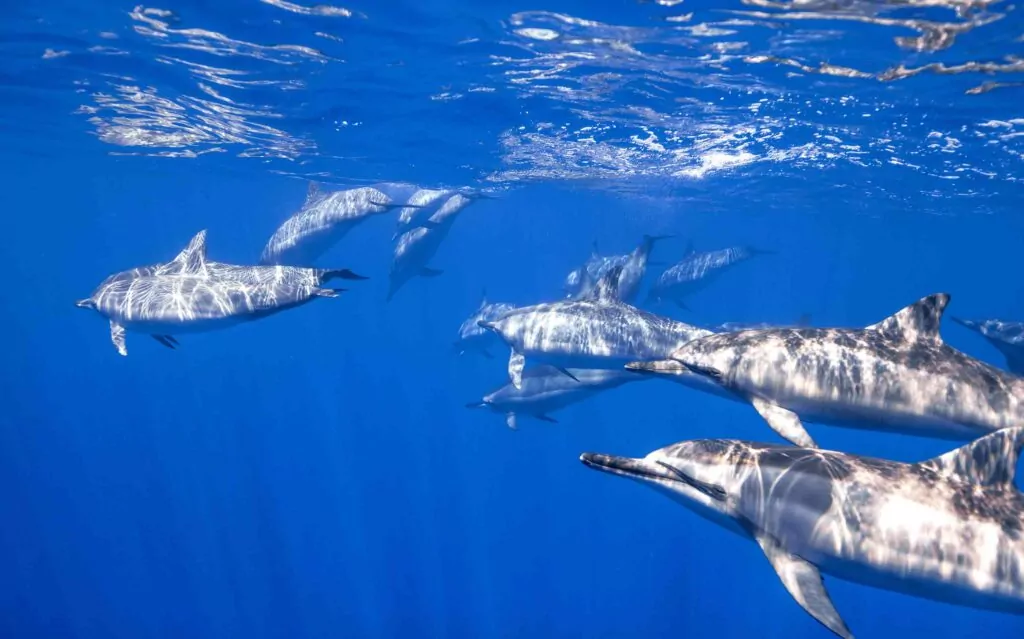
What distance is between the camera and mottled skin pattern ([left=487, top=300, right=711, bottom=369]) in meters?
11.4

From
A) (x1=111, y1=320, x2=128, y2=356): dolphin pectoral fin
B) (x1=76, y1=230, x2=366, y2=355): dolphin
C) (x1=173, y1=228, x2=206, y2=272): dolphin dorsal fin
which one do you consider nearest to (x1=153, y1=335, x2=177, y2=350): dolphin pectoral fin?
(x1=76, y1=230, x2=366, y2=355): dolphin

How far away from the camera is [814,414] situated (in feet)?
25.7

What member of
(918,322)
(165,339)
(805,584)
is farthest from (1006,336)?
(165,339)

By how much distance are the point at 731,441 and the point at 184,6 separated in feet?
44.0

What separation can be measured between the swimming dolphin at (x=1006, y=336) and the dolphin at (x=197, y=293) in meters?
12.2

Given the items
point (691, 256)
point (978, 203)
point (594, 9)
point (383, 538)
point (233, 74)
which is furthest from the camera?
point (978, 203)

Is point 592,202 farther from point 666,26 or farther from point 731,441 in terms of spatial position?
point 731,441

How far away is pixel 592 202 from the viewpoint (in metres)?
46.5

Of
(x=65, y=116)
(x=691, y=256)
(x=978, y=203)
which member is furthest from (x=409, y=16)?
(x=978, y=203)

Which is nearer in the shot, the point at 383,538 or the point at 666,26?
the point at 666,26

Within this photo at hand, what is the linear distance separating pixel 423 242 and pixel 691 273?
937cm

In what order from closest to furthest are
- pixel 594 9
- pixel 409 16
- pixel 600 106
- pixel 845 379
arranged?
pixel 845 379
pixel 594 9
pixel 409 16
pixel 600 106

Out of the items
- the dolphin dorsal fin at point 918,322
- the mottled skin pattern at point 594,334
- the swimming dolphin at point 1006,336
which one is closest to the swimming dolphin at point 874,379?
the dolphin dorsal fin at point 918,322

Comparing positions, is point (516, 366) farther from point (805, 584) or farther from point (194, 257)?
point (805, 584)
